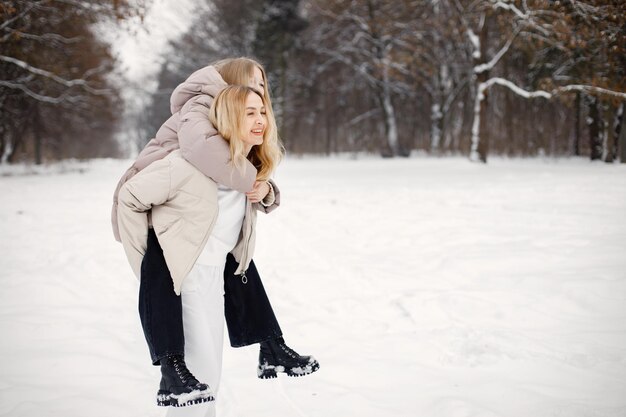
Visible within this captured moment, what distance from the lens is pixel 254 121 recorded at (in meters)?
2.31

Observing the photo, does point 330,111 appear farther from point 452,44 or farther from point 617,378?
point 617,378

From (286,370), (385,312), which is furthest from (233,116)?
(385,312)

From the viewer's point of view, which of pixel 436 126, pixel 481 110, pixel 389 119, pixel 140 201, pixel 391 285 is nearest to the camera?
pixel 140 201

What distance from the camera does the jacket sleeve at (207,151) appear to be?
2.17m

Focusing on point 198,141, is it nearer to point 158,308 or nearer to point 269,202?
point 269,202

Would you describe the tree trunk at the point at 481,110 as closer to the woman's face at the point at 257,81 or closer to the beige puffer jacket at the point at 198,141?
the woman's face at the point at 257,81

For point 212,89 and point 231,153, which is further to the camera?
point 212,89

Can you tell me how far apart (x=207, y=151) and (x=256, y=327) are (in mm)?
1000

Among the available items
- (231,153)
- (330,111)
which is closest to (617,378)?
(231,153)

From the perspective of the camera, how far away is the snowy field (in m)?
3.38

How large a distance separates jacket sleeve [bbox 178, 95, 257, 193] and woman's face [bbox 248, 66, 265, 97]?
1.02 ft

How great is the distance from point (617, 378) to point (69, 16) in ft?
58.0

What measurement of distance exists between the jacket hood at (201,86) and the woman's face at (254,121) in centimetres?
21

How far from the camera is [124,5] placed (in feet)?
44.5
